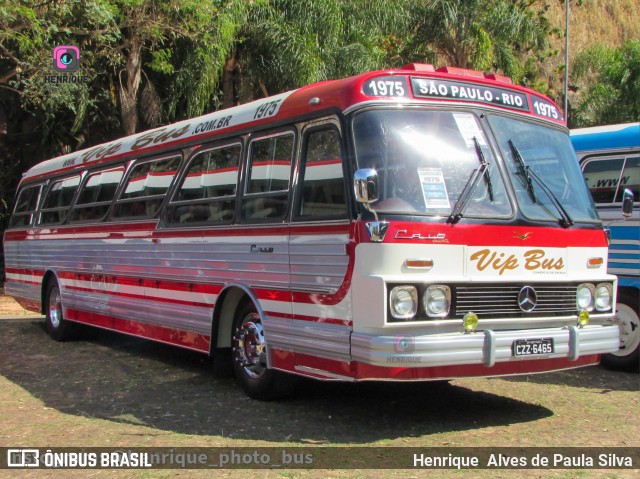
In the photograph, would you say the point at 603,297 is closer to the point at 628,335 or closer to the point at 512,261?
the point at 512,261

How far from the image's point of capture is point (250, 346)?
290 inches

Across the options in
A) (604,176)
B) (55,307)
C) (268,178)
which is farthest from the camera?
(55,307)

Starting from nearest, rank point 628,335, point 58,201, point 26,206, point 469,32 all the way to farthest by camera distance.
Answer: point 628,335, point 58,201, point 26,206, point 469,32

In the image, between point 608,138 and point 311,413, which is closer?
point 311,413

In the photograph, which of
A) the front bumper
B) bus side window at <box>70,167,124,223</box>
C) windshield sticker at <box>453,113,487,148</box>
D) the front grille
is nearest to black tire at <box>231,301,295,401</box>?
the front bumper

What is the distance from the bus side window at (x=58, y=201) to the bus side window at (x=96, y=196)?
12.0 inches

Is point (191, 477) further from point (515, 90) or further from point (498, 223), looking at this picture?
point (515, 90)

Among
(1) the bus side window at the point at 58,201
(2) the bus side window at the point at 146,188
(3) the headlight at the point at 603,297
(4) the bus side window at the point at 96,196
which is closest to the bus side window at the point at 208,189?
(2) the bus side window at the point at 146,188

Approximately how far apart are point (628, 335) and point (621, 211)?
1.46 meters

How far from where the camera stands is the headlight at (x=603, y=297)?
668 cm

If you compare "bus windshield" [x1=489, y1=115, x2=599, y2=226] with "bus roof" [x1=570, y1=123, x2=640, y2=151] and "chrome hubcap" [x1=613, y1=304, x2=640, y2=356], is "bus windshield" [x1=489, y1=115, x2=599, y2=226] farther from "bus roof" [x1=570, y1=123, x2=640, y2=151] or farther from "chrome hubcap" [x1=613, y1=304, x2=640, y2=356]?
"chrome hubcap" [x1=613, y1=304, x2=640, y2=356]

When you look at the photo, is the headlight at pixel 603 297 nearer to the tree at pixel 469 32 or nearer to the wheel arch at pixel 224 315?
the wheel arch at pixel 224 315

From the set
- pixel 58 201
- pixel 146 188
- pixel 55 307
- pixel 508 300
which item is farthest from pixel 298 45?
pixel 508 300

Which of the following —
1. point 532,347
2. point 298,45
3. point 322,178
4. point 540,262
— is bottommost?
point 532,347
